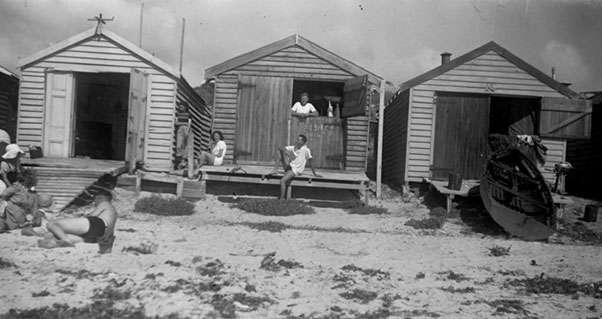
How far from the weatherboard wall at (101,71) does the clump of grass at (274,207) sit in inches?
126

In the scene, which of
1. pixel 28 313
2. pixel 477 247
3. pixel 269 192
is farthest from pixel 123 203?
pixel 477 247

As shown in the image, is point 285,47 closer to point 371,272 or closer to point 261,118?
point 261,118

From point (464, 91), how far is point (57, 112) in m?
11.3

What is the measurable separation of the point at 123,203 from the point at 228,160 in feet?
11.3

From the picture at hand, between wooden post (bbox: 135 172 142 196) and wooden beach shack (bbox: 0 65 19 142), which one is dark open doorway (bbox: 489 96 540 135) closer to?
wooden post (bbox: 135 172 142 196)

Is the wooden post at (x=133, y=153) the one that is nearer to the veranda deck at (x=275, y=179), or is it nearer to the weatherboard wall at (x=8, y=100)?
the veranda deck at (x=275, y=179)

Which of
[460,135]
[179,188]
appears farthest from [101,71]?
[460,135]

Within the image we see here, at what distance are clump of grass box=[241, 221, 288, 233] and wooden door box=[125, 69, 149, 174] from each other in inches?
175

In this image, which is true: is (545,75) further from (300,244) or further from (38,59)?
(38,59)

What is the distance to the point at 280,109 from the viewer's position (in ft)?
46.8

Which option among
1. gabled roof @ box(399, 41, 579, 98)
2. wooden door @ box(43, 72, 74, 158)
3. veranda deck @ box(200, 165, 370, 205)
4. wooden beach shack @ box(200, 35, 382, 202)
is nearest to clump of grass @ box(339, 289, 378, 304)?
veranda deck @ box(200, 165, 370, 205)

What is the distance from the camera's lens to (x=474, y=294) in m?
6.38

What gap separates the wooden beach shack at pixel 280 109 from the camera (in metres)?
14.1

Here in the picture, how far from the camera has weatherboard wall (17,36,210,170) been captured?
1355 centimetres
